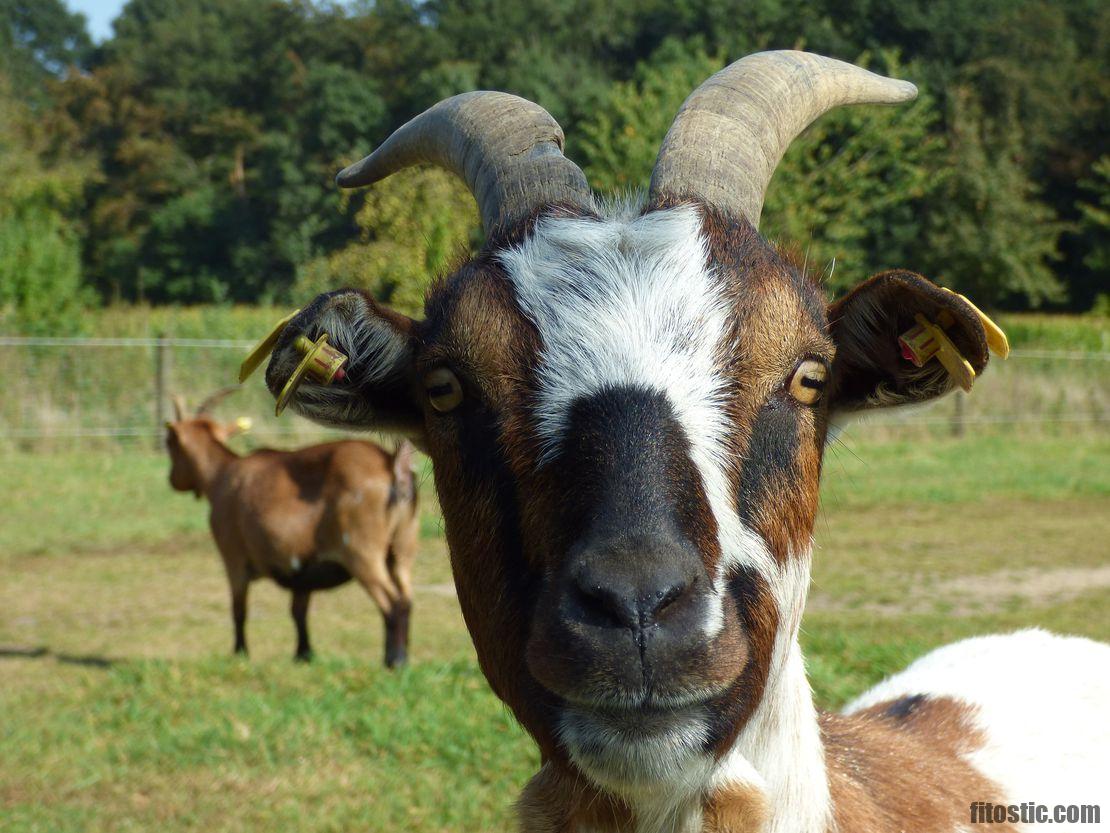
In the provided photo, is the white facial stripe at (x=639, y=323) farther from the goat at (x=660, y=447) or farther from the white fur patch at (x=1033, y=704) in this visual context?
the white fur patch at (x=1033, y=704)

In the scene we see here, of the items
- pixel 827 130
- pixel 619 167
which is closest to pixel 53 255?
pixel 619 167

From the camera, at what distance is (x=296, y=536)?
8.45 m

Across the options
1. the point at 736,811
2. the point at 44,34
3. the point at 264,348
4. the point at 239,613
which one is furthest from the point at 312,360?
the point at 44,34

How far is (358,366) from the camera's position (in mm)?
2717

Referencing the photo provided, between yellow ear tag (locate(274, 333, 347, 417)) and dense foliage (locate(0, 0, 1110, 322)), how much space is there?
22.3 m

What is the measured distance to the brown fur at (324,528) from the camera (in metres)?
8.39

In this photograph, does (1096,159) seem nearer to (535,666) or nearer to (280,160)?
(280,160)

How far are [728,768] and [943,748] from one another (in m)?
1.08

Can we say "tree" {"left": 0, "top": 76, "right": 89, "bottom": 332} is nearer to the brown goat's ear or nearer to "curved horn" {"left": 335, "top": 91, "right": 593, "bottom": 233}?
"curved horn" {"left": 335, "top": 91, "right": 593, "bottom": 233}

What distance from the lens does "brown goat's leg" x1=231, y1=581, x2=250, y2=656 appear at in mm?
8312

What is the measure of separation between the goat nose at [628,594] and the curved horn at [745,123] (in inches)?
43.9

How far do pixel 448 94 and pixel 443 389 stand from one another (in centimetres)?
4622

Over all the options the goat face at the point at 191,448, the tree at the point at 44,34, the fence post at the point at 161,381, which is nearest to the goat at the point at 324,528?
the goat face at the point at 191,448

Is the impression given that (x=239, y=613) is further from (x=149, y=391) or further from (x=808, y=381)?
(x=149, y=391)
